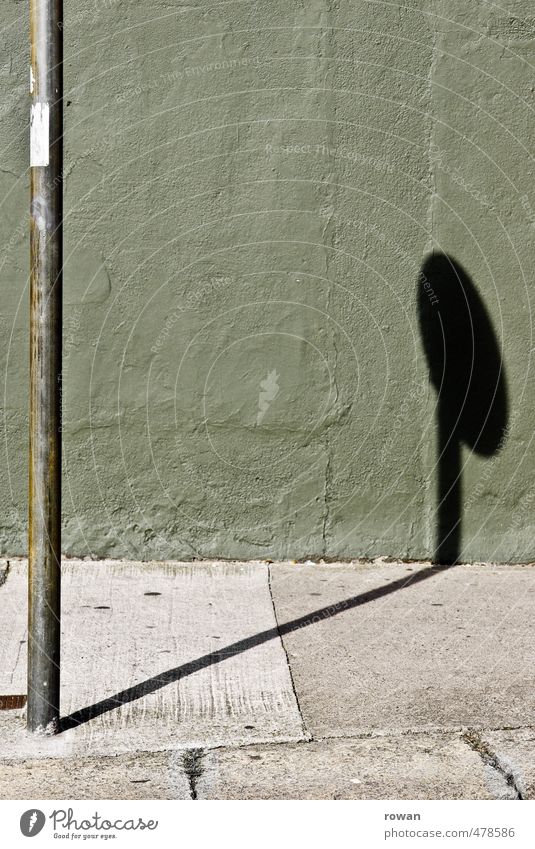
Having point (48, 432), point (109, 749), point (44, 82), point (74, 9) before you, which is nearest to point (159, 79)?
point (74, 9)

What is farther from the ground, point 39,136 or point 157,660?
point 39,136

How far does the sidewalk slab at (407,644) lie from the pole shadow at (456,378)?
1.13 feet

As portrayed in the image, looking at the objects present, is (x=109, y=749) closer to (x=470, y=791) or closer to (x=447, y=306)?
(x=470, y=791)

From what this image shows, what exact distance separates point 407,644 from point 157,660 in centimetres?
102

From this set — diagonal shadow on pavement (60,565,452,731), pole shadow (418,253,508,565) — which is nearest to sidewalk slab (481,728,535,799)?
diagonal shadow on pavement (60,565,452,731)

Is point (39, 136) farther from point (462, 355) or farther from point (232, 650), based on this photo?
point (462, 355)

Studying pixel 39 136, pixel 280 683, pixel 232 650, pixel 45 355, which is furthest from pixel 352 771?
pixel 39 136

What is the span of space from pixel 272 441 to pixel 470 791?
2.77 m

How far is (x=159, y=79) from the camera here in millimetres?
5438

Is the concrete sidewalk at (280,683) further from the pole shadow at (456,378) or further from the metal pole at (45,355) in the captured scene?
the pole shadow at (456,378)

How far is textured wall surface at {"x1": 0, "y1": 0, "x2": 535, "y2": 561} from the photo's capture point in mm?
5449

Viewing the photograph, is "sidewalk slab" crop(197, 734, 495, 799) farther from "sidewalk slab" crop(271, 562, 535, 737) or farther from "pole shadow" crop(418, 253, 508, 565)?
"pole shadow" crop(418, 253, 508, 565)

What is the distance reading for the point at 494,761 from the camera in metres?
3.21
